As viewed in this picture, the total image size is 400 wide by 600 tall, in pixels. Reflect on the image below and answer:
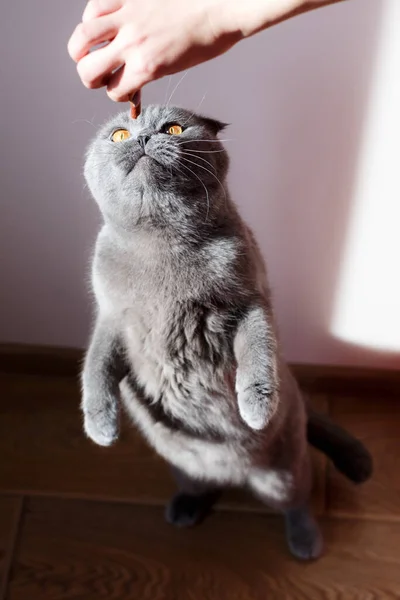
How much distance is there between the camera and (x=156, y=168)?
0.74m

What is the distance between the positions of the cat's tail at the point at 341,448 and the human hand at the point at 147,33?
761 mm

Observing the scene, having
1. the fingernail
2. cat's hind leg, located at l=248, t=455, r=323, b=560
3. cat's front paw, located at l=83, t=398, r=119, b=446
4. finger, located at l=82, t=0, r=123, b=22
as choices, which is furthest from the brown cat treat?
cat's hind leg, located at l=248, t=455, r=323, b=560

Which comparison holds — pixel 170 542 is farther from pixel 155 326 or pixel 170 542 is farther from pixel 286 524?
pixel 155 326

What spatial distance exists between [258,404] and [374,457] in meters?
0.67

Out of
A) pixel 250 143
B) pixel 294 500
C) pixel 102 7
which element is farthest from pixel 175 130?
pixel 294 500

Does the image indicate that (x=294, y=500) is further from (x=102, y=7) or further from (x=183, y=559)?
(x=102, y=7)

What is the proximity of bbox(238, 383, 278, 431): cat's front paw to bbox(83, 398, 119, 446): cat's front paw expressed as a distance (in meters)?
0.17

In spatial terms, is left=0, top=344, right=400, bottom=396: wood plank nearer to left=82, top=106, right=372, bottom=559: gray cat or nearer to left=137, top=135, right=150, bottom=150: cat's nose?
left=82, top=106, right=372, bottom=559: gray cat

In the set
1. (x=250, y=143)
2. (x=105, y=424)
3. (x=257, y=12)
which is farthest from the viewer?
(x=250, y=143)

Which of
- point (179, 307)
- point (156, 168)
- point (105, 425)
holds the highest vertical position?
point (156, 168)

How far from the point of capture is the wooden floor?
121 cm

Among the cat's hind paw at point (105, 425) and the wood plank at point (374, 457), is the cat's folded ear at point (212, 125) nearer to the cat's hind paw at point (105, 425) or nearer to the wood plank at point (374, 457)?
the cat's hind paw at point (105, 425)

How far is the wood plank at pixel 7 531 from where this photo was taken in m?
1.22

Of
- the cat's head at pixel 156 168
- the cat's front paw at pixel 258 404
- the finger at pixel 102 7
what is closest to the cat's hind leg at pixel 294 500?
the cat's front paw at pixel 258 404
